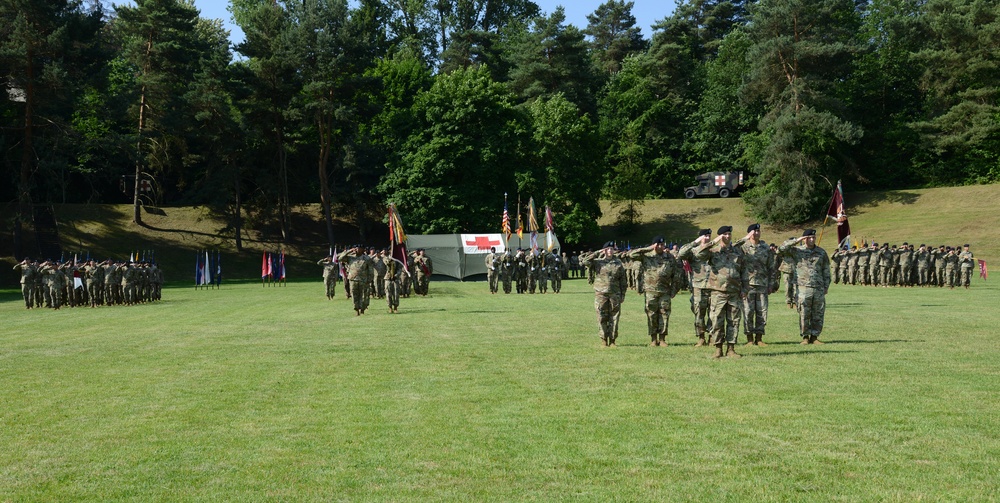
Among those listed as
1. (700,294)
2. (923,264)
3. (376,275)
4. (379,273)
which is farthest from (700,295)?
(923,264)

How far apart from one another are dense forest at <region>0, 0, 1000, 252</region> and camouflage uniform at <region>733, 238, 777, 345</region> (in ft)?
128

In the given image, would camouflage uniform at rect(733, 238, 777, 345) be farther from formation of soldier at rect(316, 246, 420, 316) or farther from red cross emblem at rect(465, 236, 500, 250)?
red cross emblem at rect(465, 236, 500, 250)

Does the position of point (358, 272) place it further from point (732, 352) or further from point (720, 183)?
point (720, 183)

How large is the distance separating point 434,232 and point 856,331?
41.3 m

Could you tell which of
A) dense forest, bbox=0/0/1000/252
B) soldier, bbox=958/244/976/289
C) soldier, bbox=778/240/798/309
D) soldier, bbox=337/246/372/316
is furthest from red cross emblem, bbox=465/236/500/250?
soldier, bbox=778/240/798/309

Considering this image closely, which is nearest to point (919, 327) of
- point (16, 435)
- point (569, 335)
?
point (569, 335)

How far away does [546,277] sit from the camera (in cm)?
3606

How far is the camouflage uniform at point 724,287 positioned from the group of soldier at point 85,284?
2513 cm

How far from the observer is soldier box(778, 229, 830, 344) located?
1520cm

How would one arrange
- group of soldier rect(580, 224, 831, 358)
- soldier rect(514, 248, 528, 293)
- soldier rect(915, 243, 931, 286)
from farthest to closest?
soldier rect(915, 243, 931, 286), soldier rect(514, 248, 528, 293), group of soldier rect(580, 224, 831, 358)

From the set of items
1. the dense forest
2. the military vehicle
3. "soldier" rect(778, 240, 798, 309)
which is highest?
the dense forest

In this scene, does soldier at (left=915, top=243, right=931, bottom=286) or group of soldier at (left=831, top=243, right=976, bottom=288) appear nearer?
group of soldier at (left=831, top=243, right=976, bottom=288)

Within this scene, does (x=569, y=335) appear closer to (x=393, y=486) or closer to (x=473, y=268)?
(x=393, y=486)

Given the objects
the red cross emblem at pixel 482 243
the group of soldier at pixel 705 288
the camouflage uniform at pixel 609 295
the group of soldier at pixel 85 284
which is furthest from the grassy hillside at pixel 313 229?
the camouflage uniform at pixel 609 295
